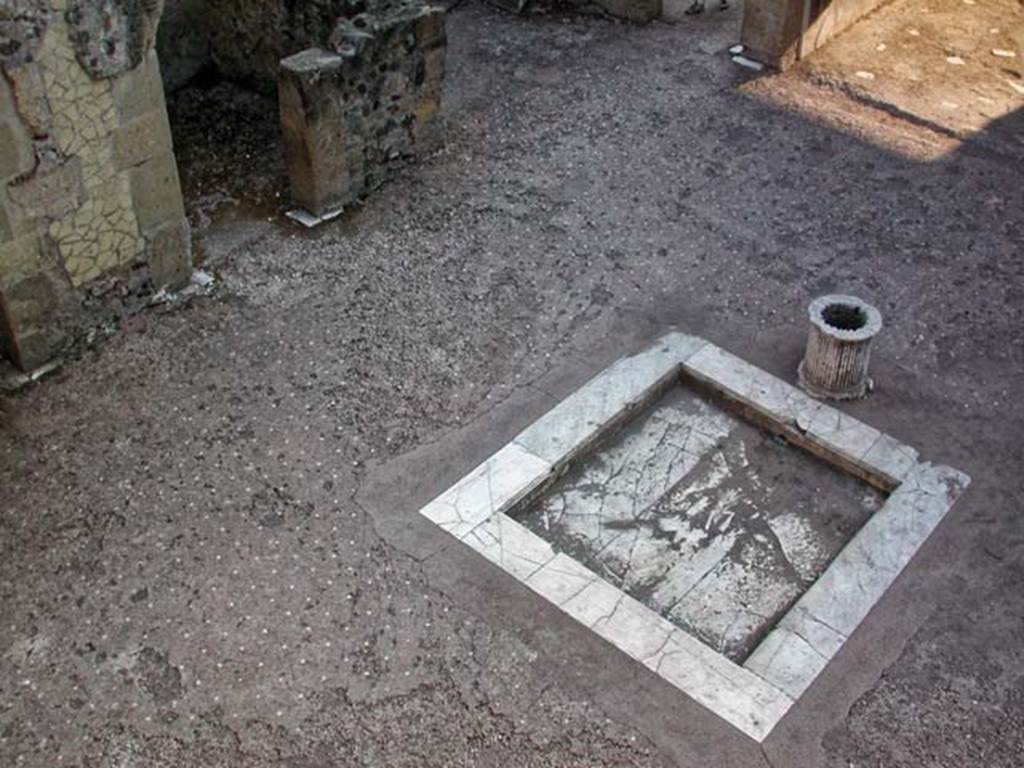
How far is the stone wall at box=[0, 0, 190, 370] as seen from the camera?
5586 mm

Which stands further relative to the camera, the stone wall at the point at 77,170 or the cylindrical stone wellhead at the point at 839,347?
the cylindrical stone wellhead at the point at 839,347

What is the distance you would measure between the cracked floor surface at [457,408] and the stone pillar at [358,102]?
0.23 metres

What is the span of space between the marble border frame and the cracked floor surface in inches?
6.1

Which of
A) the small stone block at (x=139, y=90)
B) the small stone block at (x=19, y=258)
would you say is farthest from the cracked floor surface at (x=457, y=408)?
the small stone block at (x=139, y=90)

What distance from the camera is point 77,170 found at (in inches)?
238

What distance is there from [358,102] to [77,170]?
2057mm

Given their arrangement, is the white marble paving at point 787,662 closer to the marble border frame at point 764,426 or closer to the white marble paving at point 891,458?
the marble border frame at point 764,426

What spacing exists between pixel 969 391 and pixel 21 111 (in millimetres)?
5168

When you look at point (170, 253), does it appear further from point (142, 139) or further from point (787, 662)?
point (787, 662)

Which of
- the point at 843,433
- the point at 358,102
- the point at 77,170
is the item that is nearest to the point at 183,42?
the point at 358,102

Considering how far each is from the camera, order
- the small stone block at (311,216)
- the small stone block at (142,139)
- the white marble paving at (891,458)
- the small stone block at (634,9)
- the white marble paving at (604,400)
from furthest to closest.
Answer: the small stone block at (634,9), the small stone block at (311,216), the small stone block at (142,139), the white marble paving at (604,400), the white marble paving at (891,458)

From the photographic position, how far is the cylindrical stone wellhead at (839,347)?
608cm

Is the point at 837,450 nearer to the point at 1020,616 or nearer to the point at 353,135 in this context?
the point at 1020,616

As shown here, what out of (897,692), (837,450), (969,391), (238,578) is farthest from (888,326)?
(238,578)
